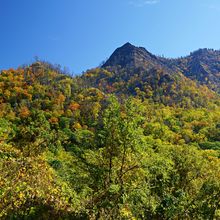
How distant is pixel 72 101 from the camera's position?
122438 mm

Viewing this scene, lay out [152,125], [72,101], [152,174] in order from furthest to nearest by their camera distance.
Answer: [72,101] < [152,125] < [152,174]

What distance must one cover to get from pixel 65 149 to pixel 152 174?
70593 mm

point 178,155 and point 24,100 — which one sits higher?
point 24,100

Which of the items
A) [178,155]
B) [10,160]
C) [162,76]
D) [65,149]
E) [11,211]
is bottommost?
[11,211]

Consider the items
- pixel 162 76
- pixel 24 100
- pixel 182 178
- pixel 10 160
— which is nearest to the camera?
pixel 10 160

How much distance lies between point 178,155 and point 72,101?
100890 mm

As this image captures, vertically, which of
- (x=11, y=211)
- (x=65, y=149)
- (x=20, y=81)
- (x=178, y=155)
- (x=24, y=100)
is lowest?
(x=11, y=211)

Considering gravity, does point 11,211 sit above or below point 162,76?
below

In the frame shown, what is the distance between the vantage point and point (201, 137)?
106250 mm

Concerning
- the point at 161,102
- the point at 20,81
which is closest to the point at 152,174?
the point at 20,81

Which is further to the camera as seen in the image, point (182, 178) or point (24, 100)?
point (24, 100)

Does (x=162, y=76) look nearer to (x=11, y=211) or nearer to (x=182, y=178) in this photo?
(x=182, y=178)

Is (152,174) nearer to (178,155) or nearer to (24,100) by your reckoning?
(178,155)

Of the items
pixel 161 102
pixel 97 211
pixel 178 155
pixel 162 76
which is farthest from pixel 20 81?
pixel 97 211
